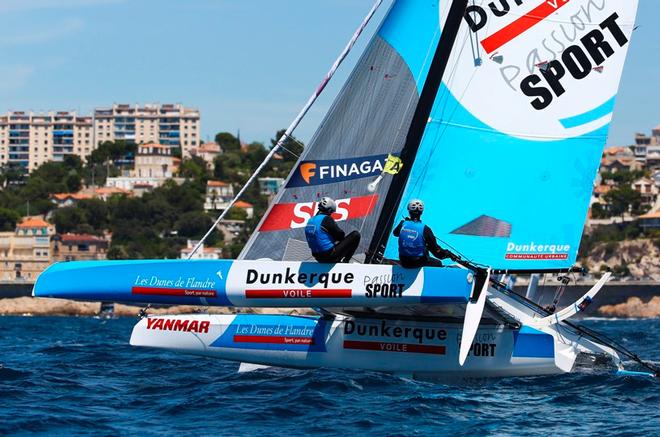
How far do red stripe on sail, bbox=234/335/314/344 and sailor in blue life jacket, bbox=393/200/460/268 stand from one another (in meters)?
1.41

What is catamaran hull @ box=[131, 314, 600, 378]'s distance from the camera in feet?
43.2

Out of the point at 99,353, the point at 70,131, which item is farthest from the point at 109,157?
the point at 99,353

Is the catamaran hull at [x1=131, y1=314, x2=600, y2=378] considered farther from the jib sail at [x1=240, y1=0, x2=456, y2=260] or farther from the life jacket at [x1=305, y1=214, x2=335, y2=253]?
the life jacket at [x1=305, y1=214, x2=335, y2=253]

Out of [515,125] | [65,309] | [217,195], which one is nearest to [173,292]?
[515,125]

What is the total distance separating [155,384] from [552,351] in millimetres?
4090

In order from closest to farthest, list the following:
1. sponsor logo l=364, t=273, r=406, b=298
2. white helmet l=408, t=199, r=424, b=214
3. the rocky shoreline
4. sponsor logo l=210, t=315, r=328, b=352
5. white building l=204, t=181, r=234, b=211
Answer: sponsor logo l=364, t=273, r=406, b=298 → white helmet l=408, t=199, r=424, b=214 → sponsor logo l=210, t=315, r=328, b=352 → the rocky shoreline → white building l=204, t=181, r=234, b=211

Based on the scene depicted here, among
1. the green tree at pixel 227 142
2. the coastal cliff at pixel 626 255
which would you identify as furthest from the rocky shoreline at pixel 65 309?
the green tree at pixel 227 142

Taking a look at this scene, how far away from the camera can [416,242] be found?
41.5 feet

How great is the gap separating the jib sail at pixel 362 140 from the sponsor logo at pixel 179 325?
882mm

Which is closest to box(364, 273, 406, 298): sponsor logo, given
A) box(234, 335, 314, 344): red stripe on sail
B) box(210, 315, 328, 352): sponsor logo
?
box(210, 315, 328, 352): sponsor logo

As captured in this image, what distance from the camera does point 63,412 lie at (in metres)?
10.6

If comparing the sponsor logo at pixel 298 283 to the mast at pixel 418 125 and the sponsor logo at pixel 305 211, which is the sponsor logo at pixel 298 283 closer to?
the sponsor logo at pixel 305 211

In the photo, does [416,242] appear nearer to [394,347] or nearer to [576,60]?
[394,347]

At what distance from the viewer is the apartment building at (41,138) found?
6309 inches
